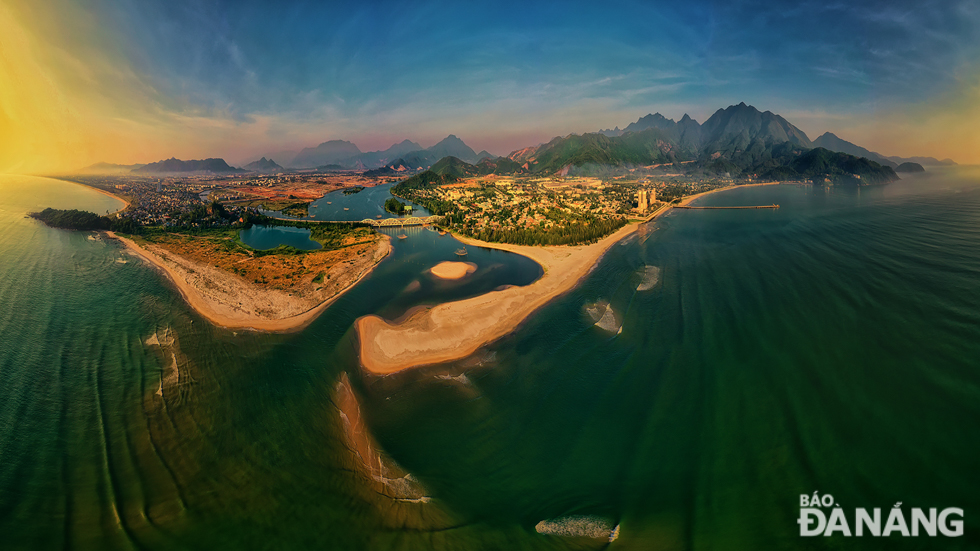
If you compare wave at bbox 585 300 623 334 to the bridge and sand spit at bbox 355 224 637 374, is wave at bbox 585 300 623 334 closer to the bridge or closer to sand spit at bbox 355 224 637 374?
sand spit at bbox 355 224 637 374

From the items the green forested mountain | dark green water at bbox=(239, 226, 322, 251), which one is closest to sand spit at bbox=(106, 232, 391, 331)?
dark green water at bbox=(239, 226, 322, 251)

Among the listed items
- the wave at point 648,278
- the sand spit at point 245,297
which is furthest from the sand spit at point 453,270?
the wave at point 648,278

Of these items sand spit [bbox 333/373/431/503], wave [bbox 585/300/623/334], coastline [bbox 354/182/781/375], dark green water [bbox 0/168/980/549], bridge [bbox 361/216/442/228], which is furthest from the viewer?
bridge [bbox 361/216/442/228]

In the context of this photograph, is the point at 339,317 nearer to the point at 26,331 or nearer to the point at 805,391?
the point at 26,331

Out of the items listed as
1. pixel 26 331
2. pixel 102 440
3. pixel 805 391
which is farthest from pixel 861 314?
pixel 26 331

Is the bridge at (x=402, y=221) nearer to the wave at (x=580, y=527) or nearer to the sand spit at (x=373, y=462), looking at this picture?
the sand spit at (x=373, y=462)

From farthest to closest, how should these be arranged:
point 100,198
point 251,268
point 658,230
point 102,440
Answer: point 100,198
point 658,230
point 251,268
point 102,440

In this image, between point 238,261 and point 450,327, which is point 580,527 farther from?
point 238,261
